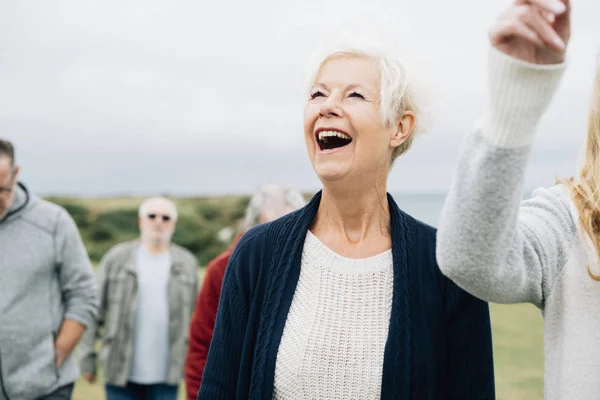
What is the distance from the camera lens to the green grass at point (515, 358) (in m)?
10.1

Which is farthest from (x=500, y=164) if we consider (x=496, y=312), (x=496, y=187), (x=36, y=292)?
(x=496, y=312)

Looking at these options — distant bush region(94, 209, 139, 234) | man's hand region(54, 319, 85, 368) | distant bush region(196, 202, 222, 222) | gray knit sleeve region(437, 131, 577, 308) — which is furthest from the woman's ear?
distant bush region(196, 202, 222, 222)

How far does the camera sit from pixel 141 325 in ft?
19.1

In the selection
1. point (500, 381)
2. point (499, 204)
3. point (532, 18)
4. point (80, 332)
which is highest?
point (532, 18)

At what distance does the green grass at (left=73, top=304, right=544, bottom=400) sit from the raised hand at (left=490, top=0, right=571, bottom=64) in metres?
8.73

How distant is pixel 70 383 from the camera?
4.48m

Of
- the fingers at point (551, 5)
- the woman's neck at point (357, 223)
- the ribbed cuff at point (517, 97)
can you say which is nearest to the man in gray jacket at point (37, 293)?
the woman's neck at point (357, 223)

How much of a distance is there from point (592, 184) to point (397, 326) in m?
0.70

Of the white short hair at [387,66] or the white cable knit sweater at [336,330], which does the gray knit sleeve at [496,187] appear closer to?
the white cable knit sweater at [336,330]

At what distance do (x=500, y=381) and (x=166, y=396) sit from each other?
6.80 m

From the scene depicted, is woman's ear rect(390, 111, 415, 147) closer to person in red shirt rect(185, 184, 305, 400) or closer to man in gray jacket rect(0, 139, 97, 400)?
person in red shirt rect(185, 184, 305, 400)

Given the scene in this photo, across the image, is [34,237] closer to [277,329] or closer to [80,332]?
[80,332]

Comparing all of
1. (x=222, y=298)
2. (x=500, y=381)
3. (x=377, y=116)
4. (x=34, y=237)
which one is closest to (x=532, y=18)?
(x=377, y=116)

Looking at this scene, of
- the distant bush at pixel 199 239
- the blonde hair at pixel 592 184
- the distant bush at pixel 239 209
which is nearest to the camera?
the blonde hair at pixel 592 184
